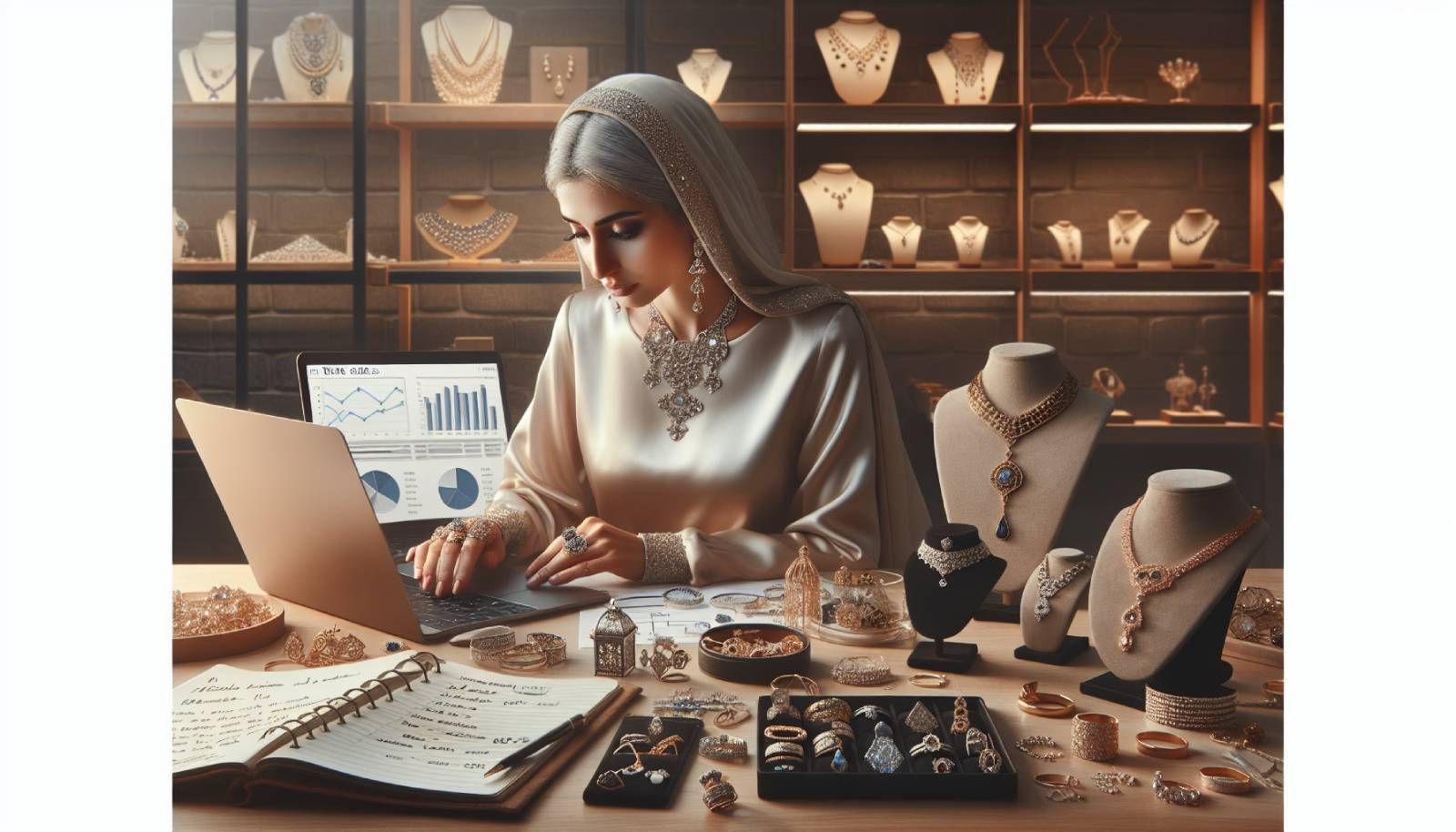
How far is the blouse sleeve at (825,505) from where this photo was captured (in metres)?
1.67

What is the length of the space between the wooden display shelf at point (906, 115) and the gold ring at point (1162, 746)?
272 cm

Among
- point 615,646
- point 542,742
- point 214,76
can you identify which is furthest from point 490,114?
point 542,742

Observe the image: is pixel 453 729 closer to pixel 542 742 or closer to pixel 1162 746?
pixel 542 742

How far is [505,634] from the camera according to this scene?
1.23 m

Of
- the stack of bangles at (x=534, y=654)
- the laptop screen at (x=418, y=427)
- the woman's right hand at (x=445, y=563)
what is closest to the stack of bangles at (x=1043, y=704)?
the stack of bangles at (x=534, y=654)

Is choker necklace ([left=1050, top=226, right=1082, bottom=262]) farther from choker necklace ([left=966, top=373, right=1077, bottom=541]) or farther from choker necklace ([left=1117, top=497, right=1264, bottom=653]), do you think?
choker necklace ([left=1117, top=497, right=1264, bottom=653])

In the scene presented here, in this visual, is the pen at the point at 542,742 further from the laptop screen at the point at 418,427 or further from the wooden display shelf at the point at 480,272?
the wooden display shelf at the point at 480,272

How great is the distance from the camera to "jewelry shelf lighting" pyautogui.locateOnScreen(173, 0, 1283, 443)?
3.40 metres

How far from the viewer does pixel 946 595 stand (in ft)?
4.00

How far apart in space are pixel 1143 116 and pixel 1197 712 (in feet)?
9.42

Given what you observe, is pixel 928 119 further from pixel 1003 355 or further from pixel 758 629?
pixel 758 629

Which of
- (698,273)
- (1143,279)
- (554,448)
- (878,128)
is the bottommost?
(554,448)

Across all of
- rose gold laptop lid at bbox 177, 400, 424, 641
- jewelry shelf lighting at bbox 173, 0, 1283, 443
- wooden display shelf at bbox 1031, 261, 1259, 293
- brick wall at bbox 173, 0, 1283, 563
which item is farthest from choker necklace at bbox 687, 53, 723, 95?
rose gold laptop lid at bbox 177, 400, 424, 641

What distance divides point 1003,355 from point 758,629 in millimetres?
558
